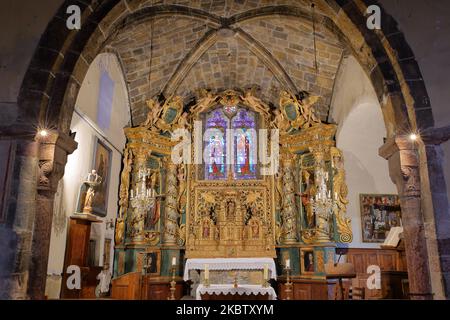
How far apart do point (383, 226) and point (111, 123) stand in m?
6.89

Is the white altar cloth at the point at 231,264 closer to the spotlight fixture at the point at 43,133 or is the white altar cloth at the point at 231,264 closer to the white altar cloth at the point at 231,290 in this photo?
the white altar cloth at the point at 231,290

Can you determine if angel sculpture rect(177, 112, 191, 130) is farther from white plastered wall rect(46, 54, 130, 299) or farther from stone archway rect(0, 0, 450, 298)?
stone archway rect(0, 0, 450, 298)

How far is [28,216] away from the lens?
4.80m

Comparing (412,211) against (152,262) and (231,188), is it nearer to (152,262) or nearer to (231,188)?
(231,188)

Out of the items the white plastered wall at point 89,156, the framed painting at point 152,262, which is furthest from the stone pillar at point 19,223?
the framed painting at point 152,262

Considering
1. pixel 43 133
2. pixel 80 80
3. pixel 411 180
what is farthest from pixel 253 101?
pixel 43 133

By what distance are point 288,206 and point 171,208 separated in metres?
3.02

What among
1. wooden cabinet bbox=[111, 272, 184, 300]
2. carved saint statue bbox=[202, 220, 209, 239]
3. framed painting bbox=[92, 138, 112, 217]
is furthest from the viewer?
carved saint statue bbox=[202, 220, 209, 239]

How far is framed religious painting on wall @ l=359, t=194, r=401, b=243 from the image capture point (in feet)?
31.5

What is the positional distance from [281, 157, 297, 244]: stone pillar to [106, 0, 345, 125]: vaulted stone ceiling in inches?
68.7

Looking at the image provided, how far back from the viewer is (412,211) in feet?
16.4

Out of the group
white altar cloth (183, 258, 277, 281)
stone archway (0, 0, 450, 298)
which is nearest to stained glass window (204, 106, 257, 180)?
white altar cloth (183, 258, 277, 281)
